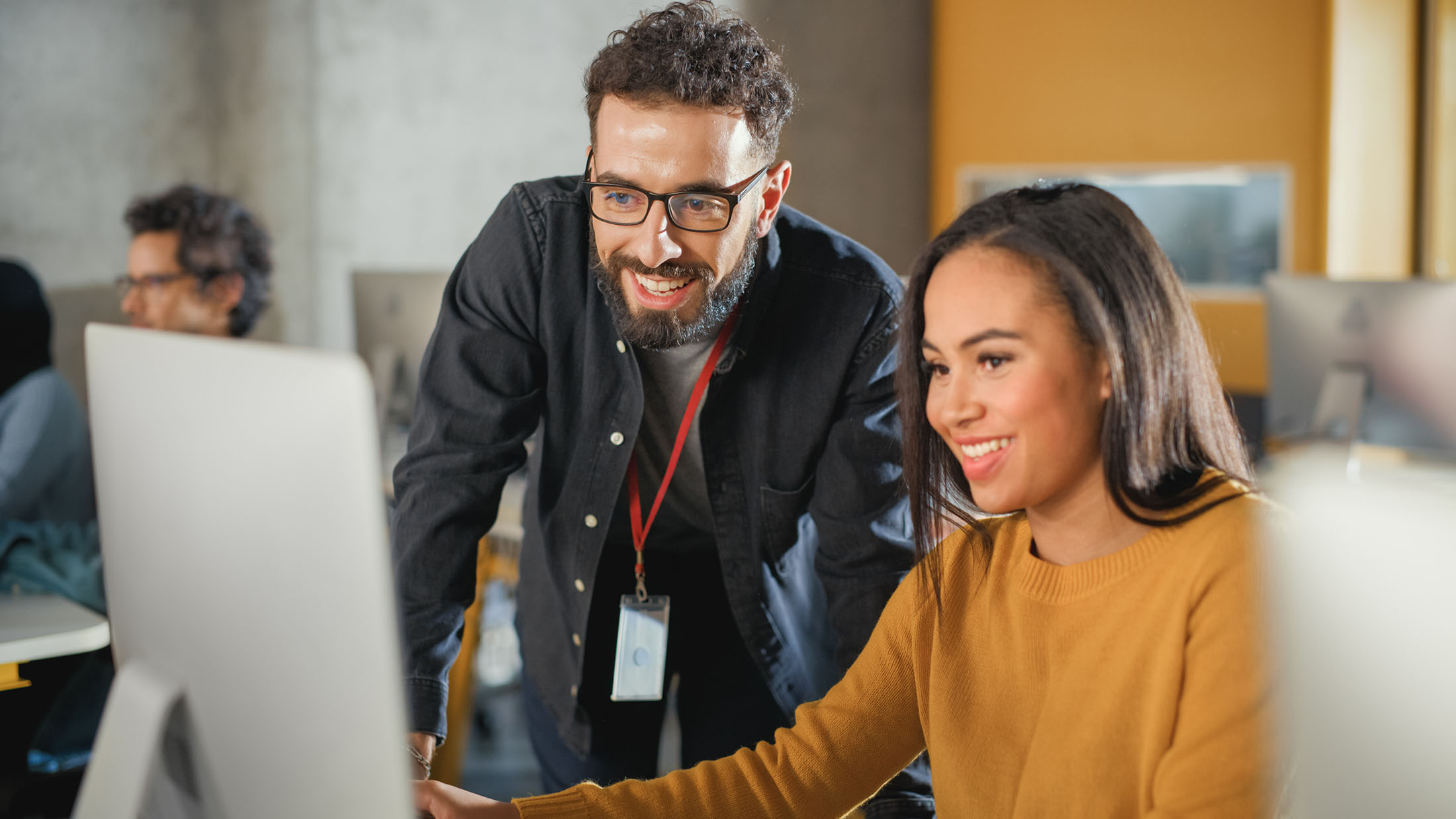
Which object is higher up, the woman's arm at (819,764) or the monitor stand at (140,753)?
the monitor stand at (140,753)

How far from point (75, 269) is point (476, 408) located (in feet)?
10.3

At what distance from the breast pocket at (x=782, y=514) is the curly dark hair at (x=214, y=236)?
6.04 feet

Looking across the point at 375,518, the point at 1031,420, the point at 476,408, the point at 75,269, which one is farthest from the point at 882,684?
the point at 75,269

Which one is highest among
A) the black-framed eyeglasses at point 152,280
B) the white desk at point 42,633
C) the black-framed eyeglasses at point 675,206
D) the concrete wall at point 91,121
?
the concrete wall at point 91,121

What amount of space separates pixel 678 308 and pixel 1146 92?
5012mm

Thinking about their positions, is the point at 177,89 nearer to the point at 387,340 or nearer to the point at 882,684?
the point at 387,340

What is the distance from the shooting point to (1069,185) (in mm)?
1089

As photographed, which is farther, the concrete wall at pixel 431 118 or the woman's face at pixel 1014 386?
the concrete wall at pixel 431 118

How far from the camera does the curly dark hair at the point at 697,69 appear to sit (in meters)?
1.25

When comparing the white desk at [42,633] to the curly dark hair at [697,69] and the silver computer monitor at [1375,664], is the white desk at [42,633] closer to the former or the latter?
the curly dark hair at [697,69]

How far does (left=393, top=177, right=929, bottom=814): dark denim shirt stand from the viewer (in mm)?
1383

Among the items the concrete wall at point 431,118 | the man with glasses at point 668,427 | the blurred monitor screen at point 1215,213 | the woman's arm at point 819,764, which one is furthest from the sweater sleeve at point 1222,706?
the blurred monitor screen at point 1215,213

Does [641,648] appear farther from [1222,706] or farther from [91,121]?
[91,121]

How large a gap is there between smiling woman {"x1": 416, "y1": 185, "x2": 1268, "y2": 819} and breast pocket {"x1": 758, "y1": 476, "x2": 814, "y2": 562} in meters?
0.35
